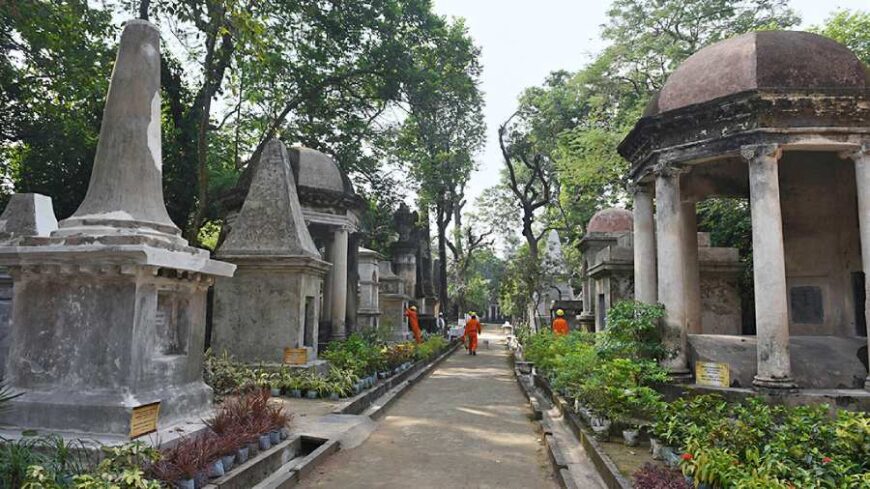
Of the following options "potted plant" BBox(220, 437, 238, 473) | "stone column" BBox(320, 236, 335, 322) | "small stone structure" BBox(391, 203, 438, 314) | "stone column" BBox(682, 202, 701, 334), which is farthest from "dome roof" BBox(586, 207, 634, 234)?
"potted plant" BBox(220, 437, 238, 473)

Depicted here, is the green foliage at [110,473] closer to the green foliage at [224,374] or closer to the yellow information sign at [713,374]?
the green foliage at [224,374]

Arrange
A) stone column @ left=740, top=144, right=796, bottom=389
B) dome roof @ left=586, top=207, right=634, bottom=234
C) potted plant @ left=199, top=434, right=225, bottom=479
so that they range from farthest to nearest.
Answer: dome roof @ left=586, top=207, right=634, bottom=234 → stone column @ left=740, top=144, right=796, bottom=389 → potted plant @ left=199, top=434, right=225, bottom=479

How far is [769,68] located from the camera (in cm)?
825

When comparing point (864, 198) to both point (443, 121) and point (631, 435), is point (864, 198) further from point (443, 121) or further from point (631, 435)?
point (443, 121)

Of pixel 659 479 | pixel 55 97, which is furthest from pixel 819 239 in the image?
pixel 55 97

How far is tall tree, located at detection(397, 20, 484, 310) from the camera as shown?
18953 millimetres

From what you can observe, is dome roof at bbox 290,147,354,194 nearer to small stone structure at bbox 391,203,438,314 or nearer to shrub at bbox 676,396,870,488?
small stone structure at bbox 391,203,438,314

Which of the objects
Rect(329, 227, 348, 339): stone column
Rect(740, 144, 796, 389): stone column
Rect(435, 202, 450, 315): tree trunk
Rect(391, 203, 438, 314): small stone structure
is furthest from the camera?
Rect(435, 202, 450, 315): tree trunk

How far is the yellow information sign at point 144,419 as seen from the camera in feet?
15.4

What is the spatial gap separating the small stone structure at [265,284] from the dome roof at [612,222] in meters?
11.0

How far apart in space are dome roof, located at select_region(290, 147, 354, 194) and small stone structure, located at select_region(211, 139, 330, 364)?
5.42m

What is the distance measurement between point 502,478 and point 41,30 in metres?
12.7

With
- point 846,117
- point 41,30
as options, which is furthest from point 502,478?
point 41,30

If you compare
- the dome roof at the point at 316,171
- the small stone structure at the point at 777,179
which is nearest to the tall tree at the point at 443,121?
the dome roof at the point at 316,171
